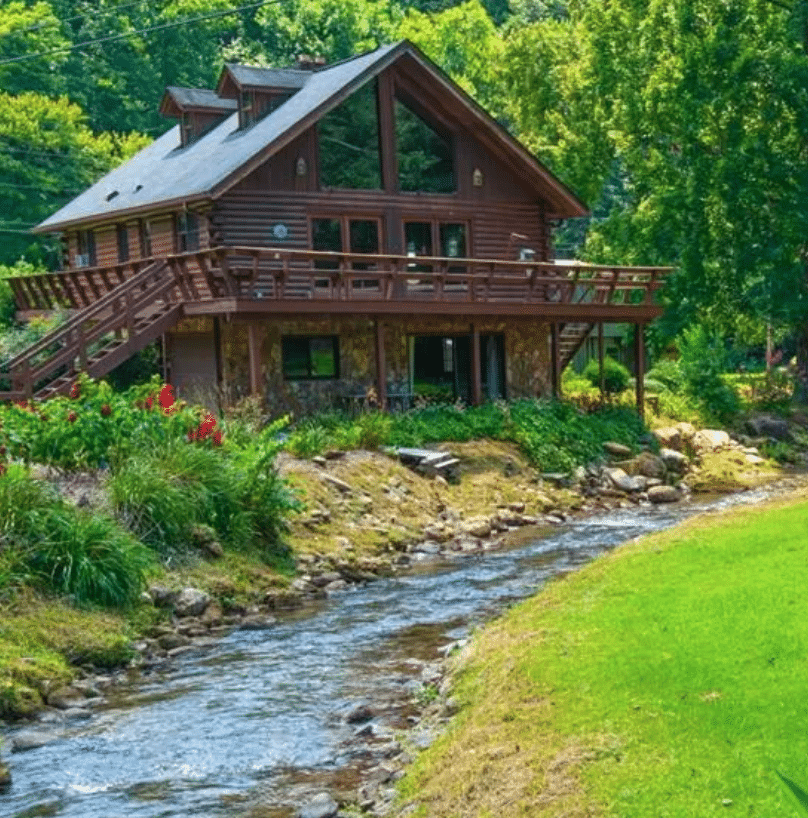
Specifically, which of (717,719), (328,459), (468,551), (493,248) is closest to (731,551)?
(717,719)

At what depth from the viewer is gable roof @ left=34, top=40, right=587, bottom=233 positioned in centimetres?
3512

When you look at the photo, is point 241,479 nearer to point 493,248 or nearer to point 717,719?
point 717,719

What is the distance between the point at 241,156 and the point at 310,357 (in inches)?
204

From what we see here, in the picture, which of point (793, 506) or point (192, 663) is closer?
point (192, 663)

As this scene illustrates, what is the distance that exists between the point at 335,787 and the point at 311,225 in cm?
2607

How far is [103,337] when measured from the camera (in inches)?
1265

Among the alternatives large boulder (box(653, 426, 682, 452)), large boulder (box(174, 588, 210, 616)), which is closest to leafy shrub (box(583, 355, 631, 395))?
large boulder (box(653, 426, 682, 452))

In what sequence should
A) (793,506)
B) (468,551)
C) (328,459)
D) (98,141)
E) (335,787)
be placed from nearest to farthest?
(335,787)
(793,506)
(468,551)
(328,459)
(98,141)

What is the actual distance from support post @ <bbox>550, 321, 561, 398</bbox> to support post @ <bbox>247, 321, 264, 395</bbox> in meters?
10.0

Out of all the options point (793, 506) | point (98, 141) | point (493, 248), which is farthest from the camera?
point (98, 141)

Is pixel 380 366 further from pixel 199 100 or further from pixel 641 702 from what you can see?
pixel 641 702

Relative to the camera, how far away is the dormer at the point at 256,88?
3841cm

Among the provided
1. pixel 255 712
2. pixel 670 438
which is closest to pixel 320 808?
pixel 255 712

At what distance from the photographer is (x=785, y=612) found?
41.4ft
